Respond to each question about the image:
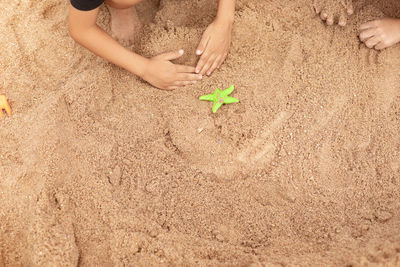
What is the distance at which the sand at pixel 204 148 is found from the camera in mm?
1230

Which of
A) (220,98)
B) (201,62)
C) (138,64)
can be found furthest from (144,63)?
(220,98)

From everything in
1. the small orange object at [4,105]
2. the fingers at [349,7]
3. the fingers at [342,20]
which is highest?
the fingers at [349,7]

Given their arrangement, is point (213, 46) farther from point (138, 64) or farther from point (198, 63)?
point (138, 64)

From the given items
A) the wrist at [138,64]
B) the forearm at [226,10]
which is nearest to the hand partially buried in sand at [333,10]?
the forearm at [226,10]

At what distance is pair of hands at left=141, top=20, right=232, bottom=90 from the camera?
5.03ft

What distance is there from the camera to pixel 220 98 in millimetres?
1462

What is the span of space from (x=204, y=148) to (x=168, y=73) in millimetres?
359

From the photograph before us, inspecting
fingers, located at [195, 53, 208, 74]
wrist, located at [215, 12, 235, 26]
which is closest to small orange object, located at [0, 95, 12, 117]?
fingers, located at [195, 53, 208, 74]

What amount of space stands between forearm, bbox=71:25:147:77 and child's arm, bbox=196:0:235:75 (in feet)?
0.81

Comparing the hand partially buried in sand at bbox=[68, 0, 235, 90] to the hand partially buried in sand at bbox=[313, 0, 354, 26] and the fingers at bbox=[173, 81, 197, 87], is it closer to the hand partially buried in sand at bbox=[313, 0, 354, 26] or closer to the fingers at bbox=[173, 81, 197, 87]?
the fingers at bbox=[173, 81, 197, 87]

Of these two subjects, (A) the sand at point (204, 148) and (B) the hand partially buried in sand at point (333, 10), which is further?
(B) the hand partially buried in sand at point (333, 10)

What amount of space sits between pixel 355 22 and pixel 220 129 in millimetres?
804

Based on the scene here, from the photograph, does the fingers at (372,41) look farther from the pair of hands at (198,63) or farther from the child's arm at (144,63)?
the child's arm at (144,63)

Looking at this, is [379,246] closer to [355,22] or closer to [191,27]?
[355,22]
